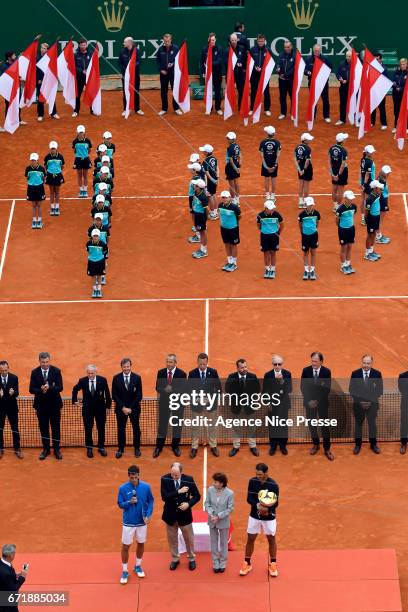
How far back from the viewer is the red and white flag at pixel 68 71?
4134 centimetres

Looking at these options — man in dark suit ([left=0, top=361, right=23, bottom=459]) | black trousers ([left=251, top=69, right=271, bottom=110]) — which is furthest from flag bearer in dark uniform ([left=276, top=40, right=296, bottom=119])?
man in dark suit ([left=0, top=361, right=23, bottom=459])

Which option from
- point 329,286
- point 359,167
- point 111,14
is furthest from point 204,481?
point 111,14

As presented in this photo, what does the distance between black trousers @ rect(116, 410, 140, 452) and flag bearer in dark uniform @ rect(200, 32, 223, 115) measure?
54.6ft

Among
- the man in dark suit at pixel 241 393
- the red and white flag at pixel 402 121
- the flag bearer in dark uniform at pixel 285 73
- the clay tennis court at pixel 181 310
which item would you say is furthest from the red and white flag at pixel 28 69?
the man in dark suit at pixel 241 393

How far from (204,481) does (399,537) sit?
3677 mm

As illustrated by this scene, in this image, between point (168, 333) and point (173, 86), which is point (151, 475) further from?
point (173, 86)

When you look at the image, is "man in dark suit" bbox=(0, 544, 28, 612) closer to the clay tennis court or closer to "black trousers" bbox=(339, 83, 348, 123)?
the clay tennis court

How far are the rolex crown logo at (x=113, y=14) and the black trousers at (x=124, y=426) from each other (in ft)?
64.4

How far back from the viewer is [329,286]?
34719mm

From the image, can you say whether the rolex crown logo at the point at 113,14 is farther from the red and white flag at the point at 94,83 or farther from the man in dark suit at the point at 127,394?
the man in dark suit at the point at 127,394

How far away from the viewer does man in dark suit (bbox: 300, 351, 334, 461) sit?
28.4 m

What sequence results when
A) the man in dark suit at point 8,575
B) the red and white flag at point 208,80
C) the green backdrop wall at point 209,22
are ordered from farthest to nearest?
the green backdrop wall at point 209,22 → the red and white flag at point 208,80 → the man in dark suit at point 8,575

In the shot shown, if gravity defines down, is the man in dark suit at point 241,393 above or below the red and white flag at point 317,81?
below

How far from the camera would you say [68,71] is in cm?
4159
